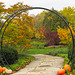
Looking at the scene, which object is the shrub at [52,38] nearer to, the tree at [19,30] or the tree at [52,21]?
the tree at [52,21]

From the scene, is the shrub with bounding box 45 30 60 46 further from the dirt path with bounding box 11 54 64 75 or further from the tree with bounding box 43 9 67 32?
the dirt path with bounding box 11 54 64 75

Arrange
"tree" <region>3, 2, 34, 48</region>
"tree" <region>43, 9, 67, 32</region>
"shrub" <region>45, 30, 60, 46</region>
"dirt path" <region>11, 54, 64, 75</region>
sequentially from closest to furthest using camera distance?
"dirt path" <region>11, 54, 64, 75</region>
"tree" <region>3, 2, 34, 48</region>
"shrub" <region>45, 30, 60, 46</region>
"tree" <region>43, 9, 67, 32</region>

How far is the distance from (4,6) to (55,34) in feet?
38.4

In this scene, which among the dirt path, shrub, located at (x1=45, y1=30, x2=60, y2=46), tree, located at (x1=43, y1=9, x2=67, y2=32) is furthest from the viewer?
tree, located at (x1=43, y1=9, x2=67, y2=32)

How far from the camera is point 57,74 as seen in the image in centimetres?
524

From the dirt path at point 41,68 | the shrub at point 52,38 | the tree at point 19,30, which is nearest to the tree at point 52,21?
the shrub at point 52,38

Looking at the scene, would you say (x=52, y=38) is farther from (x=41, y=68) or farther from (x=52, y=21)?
(x=41, y=68)

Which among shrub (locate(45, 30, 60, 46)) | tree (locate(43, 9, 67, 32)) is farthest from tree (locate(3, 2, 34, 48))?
tree (locate(43, 9, 67, 32))

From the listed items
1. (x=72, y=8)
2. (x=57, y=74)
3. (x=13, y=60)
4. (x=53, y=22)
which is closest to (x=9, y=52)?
(x=13, y=60)

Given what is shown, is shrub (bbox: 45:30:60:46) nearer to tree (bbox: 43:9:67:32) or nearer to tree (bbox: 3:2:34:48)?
tree (bbox: 43:9:67:32)

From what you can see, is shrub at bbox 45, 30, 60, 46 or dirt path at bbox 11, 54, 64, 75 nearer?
dirt path at bbox 11, 54, 64, 75

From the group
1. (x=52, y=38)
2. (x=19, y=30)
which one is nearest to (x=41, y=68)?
(x=19, y=30)

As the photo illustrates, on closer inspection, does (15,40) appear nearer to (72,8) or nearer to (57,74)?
(57,74)

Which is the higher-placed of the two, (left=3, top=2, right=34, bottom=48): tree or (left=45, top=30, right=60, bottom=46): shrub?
(left=3, top=2, right=34, bottom=48): tree
